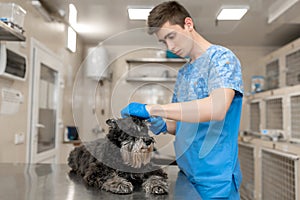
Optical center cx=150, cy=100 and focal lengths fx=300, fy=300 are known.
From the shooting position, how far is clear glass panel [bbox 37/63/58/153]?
8.95 feet

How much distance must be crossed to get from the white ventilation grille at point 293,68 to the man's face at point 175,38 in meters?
2.14

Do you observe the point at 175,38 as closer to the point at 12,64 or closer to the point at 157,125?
the point at 157,125

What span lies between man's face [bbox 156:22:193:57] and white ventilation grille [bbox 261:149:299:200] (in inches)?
63.8

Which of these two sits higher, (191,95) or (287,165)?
(191,95)

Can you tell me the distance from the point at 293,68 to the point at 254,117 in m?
0.84

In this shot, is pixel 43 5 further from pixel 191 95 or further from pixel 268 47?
pixel 268 47

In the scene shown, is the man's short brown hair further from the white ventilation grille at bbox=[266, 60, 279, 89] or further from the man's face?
the white ventilation grille at bbox=[266, 60, 279, 89]

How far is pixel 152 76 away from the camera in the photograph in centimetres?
134

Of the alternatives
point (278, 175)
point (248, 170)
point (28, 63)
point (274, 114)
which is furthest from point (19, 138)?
point (248, 170)

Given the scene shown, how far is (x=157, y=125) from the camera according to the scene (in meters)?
1.02

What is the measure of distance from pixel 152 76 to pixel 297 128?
1.79m

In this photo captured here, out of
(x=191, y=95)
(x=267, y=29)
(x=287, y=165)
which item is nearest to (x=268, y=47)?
(x=267, y=29)

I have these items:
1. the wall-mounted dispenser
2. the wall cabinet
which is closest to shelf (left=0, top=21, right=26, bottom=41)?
the wall-mounted dispenser

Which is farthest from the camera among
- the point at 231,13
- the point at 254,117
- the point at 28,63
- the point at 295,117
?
the point at 254,117
